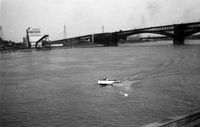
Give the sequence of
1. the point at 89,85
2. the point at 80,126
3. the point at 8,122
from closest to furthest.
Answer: the point at 80,126 → the point at 8,122 → the point at 89,85

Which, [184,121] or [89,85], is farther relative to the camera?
[89,85]

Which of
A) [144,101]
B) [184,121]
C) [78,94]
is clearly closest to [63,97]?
[78,94]

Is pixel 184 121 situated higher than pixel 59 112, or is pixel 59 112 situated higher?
pixel 184 121

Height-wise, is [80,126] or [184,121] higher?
[184,121]

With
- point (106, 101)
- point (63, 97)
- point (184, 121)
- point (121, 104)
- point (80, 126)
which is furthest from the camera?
point (63, 97)

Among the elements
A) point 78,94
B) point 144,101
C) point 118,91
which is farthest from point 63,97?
point 144,101

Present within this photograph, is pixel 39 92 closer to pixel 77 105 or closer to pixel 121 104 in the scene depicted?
pixel 77 105

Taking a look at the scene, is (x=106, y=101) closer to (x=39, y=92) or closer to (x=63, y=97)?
(x=63, y=97)

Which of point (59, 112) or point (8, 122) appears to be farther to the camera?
point (59, 112)

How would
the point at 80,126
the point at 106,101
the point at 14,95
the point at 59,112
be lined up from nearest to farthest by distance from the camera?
the point at 80,126
the point at 59,112
the point at 106,101
the point at 14,95
